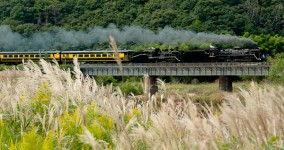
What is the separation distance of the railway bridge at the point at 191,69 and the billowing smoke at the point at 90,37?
548 centimetres

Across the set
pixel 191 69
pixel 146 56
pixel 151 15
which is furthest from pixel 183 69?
pixel 151 15

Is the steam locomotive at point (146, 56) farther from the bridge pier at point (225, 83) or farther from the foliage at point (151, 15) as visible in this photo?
the foliage at point (151, 15)

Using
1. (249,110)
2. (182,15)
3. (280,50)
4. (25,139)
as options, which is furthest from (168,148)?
(182,15)

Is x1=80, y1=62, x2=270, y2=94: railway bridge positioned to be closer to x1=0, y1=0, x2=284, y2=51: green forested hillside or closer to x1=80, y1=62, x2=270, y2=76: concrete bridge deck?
x1=80, y1=62, x2=270, y2=76: concrete bridge deck

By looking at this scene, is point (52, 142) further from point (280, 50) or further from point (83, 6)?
point (83, 6)


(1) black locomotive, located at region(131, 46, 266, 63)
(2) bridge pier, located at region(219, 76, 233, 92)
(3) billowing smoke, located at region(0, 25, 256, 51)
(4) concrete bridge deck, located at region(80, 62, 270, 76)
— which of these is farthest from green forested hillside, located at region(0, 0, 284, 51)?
(2) bridge pier, located at region(219, 76, 233, 92)

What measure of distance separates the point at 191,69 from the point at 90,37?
16.6 meters

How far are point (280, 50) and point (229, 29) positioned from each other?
10024mm

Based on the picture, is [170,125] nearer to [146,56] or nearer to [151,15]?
[146,56]

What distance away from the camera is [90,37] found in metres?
52.8

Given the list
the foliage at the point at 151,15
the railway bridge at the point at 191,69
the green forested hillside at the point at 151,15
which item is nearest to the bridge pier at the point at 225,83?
the railway bridge at the point at 191,69

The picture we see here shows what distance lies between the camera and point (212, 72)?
37844 millimetres

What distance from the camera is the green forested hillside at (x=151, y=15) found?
2405 inches

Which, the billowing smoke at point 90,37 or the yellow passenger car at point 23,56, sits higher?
the billowing smoke at point 90,37
